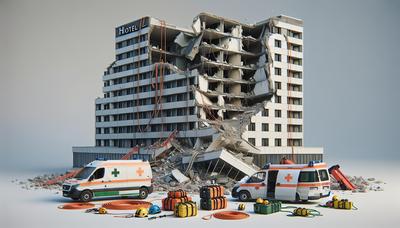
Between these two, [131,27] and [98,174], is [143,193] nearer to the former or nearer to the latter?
[98,174]

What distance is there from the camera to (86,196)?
2353 centimetres

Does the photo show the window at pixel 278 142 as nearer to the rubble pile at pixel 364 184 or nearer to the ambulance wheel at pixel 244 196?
the rubble pile at pixel 364 184

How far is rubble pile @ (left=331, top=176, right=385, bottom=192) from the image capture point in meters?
31.3

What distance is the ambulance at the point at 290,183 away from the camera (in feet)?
75.1

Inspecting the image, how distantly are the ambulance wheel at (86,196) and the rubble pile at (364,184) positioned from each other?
1792 centimetres

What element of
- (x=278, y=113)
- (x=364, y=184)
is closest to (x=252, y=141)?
(x=278, y=113)

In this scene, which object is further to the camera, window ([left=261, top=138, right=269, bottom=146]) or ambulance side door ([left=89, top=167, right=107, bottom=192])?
window ([left=261, top=138, right=269, bottom=146])

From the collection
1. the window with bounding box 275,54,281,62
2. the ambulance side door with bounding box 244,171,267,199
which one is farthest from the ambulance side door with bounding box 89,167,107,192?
the window with bounding box 275,54,281,62

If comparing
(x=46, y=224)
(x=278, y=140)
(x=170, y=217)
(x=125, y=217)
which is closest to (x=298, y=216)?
(x=170, y=217)

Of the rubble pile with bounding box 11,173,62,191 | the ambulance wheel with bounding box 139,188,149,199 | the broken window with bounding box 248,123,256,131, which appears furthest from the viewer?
the broken window with bounding box 248,123,256,131

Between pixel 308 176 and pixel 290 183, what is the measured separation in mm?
1041

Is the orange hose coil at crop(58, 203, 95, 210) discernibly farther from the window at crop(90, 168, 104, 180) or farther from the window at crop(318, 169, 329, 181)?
the window at crop(318, 169, 329, 181)

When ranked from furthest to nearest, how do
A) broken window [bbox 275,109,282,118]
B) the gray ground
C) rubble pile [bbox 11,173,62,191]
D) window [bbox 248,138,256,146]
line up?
broken window [bbox 275,109,282,118] < window [bbox 248,138,256,146] < rubble pile [bbox 11,173,62,191] < the gray ground

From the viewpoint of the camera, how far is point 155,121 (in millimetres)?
47281
